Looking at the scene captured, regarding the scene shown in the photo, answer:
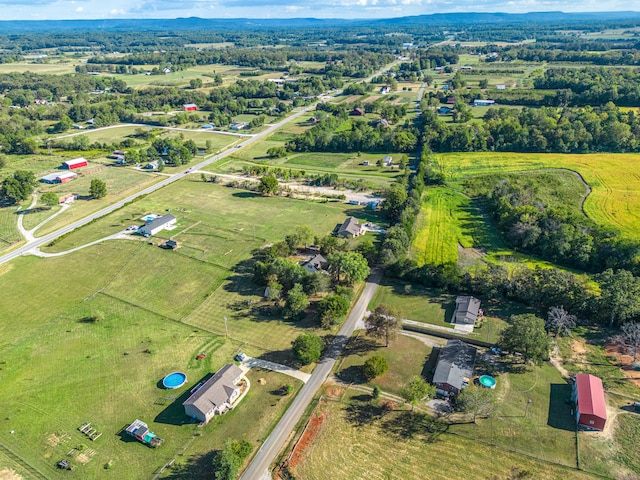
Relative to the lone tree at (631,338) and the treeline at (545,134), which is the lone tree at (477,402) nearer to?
the lone tree at (631,338)

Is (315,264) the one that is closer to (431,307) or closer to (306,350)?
(431,307)

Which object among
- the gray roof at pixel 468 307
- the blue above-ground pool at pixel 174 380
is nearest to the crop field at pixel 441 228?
the gray roof at pixel 468 307

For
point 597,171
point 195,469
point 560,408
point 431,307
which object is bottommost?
point 195,469

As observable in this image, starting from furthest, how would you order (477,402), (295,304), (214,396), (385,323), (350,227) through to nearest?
(350,227) → (295,304) → (385,323) → (214,396) → (477,402)

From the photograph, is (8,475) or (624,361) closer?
(8,475)

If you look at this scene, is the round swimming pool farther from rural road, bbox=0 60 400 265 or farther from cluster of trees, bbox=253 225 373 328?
rural road, bbox=0 60 400 265

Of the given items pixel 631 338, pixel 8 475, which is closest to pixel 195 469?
pixel 8 475

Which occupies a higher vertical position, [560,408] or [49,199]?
[49,199]
